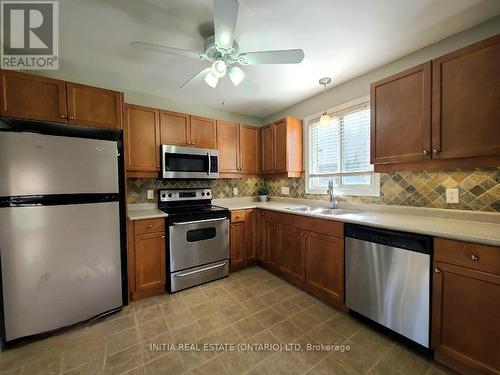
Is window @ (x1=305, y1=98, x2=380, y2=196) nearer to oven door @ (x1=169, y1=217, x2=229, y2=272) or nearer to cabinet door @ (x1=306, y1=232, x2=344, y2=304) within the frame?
cabinet door @ (x1=306, y1=232, x2=344, y2=304)

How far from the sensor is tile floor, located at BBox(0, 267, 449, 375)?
1387mm

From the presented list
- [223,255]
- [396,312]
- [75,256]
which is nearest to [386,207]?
[396,312]

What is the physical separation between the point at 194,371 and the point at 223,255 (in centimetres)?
137

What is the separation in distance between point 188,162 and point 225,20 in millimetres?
1802

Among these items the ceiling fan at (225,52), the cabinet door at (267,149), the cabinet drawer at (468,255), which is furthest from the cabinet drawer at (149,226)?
the cabinet drawer at (468,255)

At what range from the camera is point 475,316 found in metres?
1.23

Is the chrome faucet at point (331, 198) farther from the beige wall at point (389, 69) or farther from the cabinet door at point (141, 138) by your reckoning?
the cabinet door at point (141, 138)

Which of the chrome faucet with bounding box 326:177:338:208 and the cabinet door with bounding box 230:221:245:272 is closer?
the chrome faucet with bounding box 326:177:338:208

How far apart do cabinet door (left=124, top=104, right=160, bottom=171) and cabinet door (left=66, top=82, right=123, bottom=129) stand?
16.5 inches

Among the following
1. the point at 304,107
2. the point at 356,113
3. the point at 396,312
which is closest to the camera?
the point at 396,312

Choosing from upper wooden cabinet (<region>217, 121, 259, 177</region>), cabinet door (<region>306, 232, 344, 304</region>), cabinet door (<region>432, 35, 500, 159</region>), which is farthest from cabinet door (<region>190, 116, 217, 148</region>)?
cabinet door (<region>432, 35, 500, 159</region>)

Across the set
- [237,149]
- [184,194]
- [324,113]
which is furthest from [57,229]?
[324,113]

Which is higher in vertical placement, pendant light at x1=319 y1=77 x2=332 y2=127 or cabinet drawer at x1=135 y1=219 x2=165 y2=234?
pendant light at x1=319 y1=77 x2=332 y2=127

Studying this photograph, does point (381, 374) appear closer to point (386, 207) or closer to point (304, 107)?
point (386, 207)
